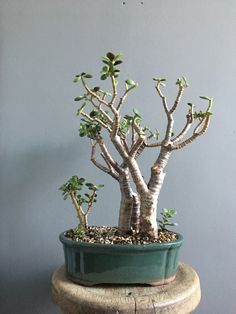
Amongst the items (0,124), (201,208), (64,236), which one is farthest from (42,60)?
(201,208)

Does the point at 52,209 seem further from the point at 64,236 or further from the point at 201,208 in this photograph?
the point at 201,208

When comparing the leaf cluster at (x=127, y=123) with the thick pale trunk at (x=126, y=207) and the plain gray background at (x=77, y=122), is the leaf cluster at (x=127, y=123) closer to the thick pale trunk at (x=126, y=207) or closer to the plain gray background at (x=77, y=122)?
the thick pale trunk at (x=126, y=207)

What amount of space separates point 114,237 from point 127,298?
144 mm

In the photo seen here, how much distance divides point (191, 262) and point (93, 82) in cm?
59

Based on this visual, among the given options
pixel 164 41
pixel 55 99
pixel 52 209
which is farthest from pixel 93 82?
pixel 52 209

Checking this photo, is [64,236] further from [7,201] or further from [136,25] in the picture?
[136,25]

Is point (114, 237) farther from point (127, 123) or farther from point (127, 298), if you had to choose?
point (127, 123)

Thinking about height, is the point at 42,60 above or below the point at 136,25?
below

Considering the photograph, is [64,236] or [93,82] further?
[93,82]

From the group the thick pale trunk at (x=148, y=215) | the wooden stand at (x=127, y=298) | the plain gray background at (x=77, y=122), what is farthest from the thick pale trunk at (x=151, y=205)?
the plain gray background at (x=77, y=122)

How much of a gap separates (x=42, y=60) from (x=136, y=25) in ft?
0.96

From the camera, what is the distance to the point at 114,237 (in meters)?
0.83

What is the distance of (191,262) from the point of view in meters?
1.07

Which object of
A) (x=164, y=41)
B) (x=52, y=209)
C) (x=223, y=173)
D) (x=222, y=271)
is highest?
(x=164, y=41)
